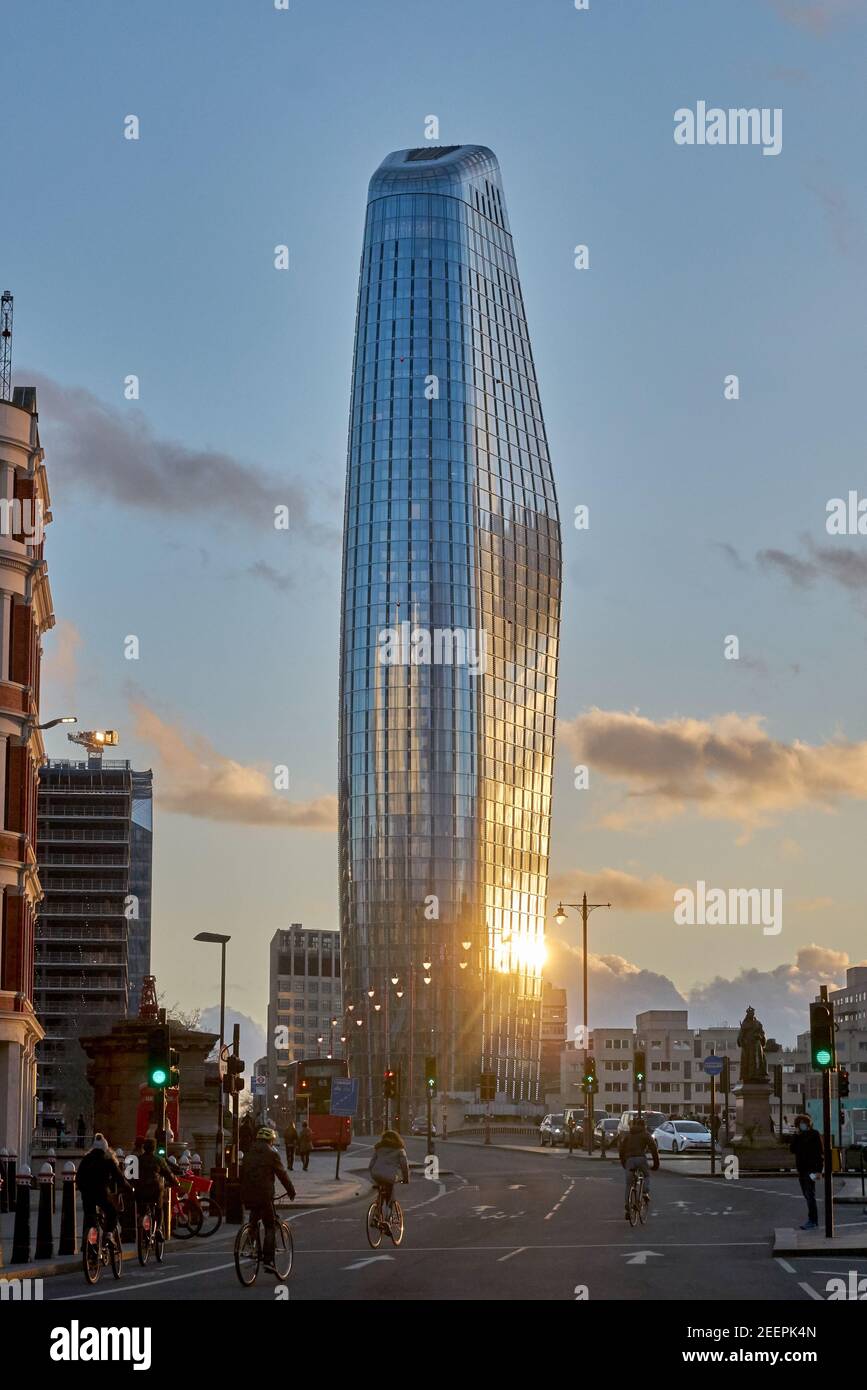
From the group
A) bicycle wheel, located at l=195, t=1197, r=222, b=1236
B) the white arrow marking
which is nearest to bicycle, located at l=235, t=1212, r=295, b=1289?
the white arrow marking

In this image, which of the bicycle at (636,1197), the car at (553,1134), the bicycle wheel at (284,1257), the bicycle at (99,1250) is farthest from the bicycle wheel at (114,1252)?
the car at (553,1134)

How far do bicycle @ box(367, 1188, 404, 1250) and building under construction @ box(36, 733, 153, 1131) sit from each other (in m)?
122

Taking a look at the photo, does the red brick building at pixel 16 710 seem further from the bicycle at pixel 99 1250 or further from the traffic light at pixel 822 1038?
the traffic light at pixel 822 1038

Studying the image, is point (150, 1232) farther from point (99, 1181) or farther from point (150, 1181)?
point (99, 1181)

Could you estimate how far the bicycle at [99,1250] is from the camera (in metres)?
27.5

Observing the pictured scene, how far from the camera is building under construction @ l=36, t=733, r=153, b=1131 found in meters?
154

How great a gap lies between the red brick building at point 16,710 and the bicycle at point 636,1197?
21071mm

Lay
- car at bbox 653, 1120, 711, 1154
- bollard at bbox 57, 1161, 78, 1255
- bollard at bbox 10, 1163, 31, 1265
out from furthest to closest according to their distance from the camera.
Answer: car at bbox 653, 1120, 711, 1154 → bollard at bbox 57, 1161, 78, 1255 → bollard at bbox 10, 1163, 31, 1265

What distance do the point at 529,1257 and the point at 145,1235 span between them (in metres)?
6.61

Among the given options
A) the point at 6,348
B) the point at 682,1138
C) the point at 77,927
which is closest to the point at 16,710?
the point at 6,348

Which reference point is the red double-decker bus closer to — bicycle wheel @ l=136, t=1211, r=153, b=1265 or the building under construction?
the building under construction

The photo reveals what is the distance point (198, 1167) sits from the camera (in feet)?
136

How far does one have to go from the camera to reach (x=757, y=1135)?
76.2 meters
